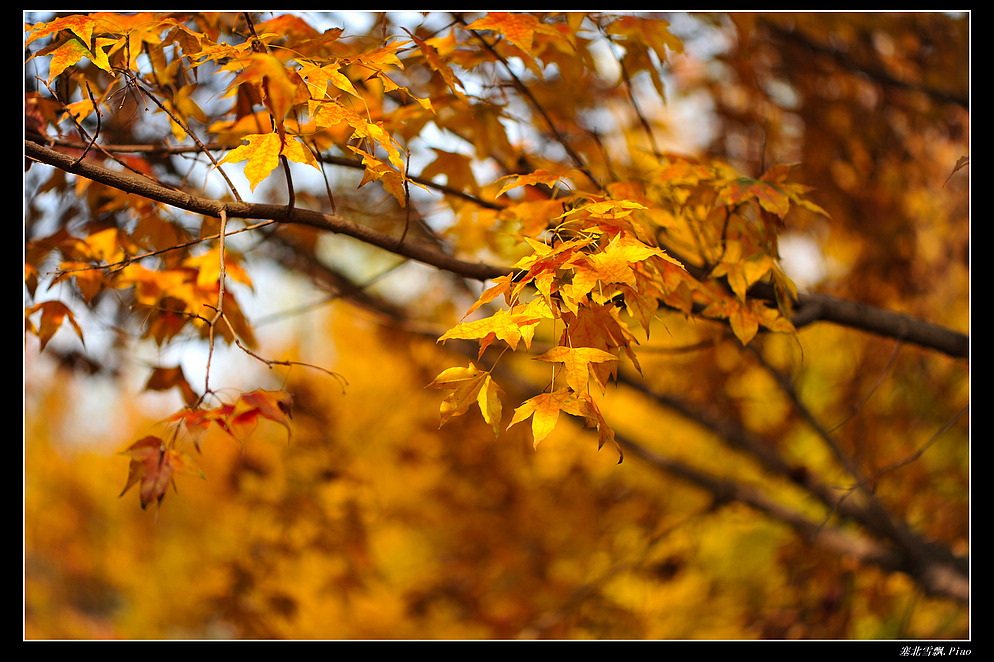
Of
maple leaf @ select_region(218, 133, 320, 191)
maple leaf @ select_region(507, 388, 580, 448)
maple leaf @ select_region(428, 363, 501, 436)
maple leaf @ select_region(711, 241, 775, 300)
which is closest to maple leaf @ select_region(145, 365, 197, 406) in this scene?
maple leaf @ select_region(218, 133, 320, 191)

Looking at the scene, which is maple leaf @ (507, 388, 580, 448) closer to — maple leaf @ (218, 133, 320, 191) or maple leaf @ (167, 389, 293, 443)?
maple leaf @ (167, 389, 293, 443)

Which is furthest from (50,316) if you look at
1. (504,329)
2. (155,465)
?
(504,329)

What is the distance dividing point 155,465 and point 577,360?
0.82 metres

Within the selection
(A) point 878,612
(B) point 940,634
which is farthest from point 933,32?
(B) point 940,634

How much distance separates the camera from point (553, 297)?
106 cm

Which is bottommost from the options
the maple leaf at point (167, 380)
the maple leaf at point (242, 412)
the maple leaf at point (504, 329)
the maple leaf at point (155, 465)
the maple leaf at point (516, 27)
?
the maple leaf at point (155, 465)

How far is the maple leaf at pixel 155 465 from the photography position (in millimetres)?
1134

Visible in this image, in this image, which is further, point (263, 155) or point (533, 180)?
point (533, 180)

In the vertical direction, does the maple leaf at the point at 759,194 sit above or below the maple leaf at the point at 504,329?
above

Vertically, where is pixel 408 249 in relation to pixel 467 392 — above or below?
above

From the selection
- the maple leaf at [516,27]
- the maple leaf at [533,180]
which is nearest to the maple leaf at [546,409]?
the maple leaf at [533,180]

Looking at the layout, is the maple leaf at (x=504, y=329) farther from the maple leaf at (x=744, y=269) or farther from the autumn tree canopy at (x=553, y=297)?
the maple leaf at (x=744, y=269)

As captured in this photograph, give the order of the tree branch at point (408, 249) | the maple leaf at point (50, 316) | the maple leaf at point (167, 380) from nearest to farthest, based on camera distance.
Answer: the tree branch at point (408, 249), the maple leaf at point (50, 316), the maple leaf at point (167, 380)

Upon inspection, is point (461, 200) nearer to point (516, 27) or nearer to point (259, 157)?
point (516, 27)
